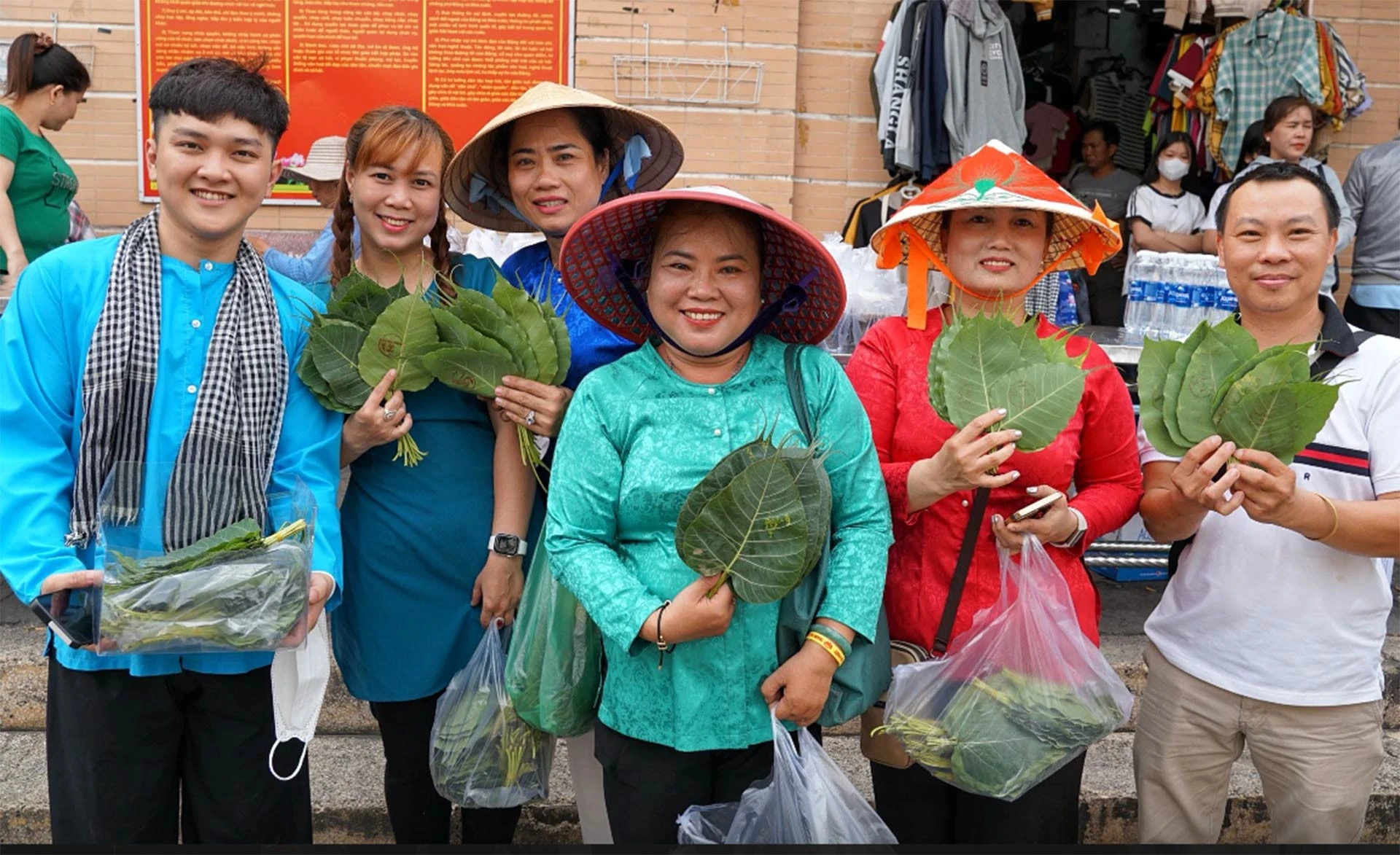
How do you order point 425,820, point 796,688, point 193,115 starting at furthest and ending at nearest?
point 425,820 → point 193,115 → point 796,688

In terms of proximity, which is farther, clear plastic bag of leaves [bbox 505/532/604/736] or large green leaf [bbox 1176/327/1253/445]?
clear plastic bag of leaves [bbox 505/532/604/736]

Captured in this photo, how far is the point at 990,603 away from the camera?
2.38 m

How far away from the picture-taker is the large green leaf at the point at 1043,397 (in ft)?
7.08

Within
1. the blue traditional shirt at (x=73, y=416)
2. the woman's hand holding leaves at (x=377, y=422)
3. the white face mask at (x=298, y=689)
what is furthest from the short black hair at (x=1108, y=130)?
the white face mask at (x=298, y=689)

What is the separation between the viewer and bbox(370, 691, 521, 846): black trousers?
2.76m

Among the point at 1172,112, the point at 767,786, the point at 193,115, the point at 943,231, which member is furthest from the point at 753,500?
the point at 1172,112

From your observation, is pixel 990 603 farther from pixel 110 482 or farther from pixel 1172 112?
pixel 1172 112

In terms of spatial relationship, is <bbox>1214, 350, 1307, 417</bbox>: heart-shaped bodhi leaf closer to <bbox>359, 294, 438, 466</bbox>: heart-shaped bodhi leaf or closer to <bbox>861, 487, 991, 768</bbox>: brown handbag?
<bbox>861, 487, 991, 768</bbox>: brown handbag

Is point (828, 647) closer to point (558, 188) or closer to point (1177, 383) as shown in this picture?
point (1177, 383)

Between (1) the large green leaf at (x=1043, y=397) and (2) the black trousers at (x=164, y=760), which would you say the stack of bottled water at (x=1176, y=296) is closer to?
(1) the large green leaf at (x=1043, y=397)

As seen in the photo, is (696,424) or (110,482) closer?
(110,482)

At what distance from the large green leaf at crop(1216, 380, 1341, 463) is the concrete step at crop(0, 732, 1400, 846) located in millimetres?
1774

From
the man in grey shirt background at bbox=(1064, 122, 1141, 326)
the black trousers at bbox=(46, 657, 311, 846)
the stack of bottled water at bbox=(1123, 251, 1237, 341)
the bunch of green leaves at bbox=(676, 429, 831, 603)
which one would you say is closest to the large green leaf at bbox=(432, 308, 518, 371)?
the bunch of green leaves at bbox=(676, 429, 831, 603)

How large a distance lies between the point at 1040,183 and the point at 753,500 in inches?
42.0
